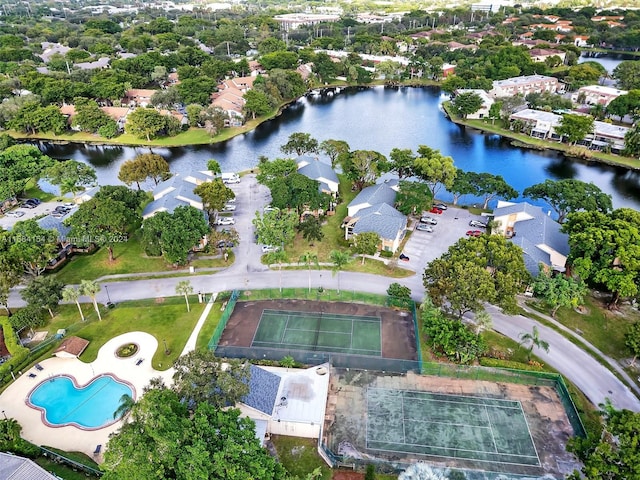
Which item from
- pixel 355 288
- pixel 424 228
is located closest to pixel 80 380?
pixel 355 288

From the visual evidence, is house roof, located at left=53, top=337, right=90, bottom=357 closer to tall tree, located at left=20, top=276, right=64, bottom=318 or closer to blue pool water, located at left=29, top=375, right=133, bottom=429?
blue pool water, located at left=29, top=375, right=133, bottom=429

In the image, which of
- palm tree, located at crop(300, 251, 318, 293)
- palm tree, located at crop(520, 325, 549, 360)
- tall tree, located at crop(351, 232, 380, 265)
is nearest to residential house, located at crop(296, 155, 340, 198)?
tall tree, located at crop(351, 232, 380, 265)

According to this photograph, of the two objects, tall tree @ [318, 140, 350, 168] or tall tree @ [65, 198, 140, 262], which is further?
tall tree @ [318, 140, 350, 168]

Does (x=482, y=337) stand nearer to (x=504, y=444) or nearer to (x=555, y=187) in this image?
(x=504, y=444)

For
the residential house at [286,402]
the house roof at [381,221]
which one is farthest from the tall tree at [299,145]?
the residential house at [286,402]

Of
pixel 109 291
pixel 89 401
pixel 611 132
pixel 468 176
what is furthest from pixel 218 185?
pixel 611 132

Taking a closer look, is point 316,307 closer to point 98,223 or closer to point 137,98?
point 98,223

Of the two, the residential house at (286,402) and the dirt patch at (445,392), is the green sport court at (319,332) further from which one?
the residential house at (286,402)
